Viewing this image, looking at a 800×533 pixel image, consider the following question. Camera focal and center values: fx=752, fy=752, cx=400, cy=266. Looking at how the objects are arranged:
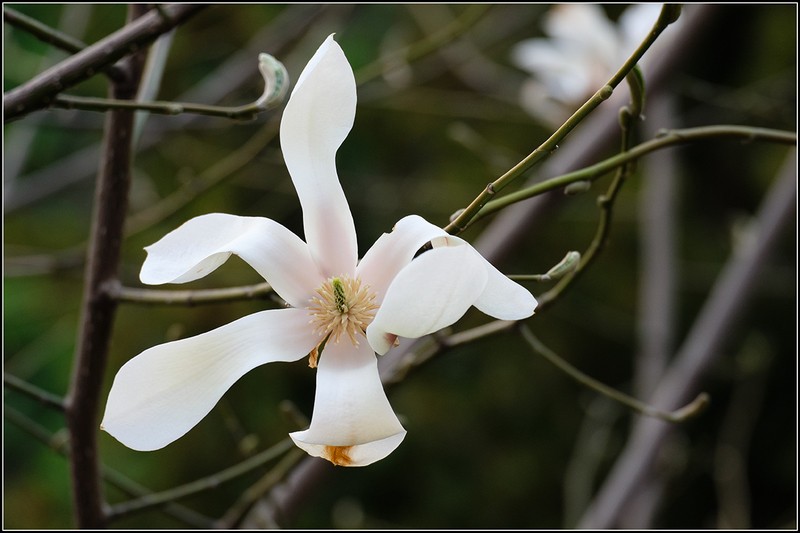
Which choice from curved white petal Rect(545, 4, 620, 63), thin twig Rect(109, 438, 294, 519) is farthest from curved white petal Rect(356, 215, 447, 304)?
curved white petal Rect(545, 4, 620, 63)

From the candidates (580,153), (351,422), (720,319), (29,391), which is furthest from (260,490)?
(720,319)

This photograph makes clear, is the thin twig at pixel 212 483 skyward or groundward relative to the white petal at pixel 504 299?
skyward

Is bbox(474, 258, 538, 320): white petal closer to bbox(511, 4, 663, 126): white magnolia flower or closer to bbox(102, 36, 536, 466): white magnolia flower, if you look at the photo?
bbox(102, 36, 536, 466): white magnolia flower

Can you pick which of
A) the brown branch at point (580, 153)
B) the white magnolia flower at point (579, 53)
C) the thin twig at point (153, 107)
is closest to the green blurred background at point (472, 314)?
the white magnolia flower at point (579, 53)

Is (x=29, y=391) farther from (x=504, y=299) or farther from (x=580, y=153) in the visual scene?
(x=580, y=153)

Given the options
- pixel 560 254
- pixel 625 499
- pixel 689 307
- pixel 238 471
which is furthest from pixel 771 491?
pixel 238 471

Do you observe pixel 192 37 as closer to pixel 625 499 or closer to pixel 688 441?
pixel 625 499

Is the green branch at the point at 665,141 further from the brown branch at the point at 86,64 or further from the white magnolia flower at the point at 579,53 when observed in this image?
the white magnolia flower at the point at 579,53

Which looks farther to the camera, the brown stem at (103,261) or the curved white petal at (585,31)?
the curved white petal at (585,31)
